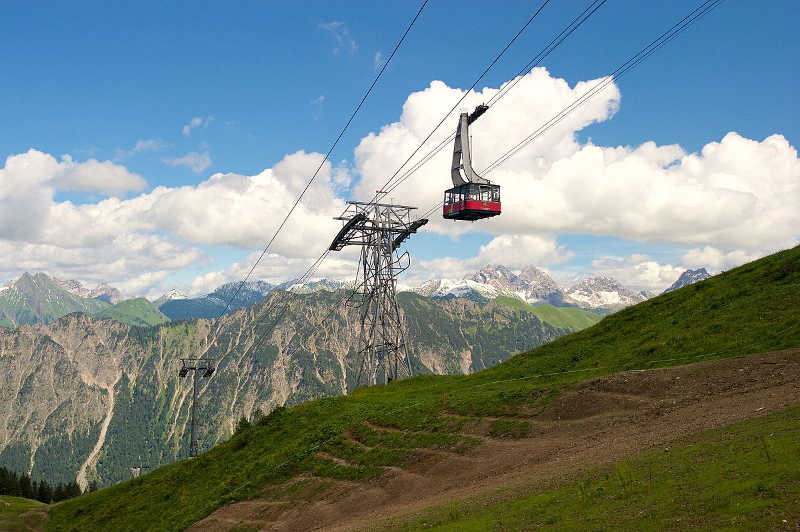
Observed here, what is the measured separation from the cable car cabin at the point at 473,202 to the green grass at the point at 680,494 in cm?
3233

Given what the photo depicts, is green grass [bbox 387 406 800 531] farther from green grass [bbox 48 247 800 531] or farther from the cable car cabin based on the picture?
the cable car cabin

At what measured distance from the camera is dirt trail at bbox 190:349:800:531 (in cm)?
2598

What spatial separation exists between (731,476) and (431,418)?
24.8m

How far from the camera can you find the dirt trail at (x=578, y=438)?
25984 millimetres

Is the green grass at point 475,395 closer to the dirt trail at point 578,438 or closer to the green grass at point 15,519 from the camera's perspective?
the dirt trail at point 578,438

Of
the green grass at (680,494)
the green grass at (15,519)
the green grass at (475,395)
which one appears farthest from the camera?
the green grass at (15,519)

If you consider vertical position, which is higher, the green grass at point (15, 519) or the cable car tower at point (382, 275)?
the cable car tower at point (382, 275)

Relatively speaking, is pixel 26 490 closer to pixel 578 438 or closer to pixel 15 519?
pixel 15 519

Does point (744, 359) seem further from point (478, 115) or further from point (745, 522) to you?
point (478, 115)

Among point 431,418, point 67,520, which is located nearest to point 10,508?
point 67,520

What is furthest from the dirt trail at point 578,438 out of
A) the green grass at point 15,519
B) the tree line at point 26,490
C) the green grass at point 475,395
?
the tree line at point 26,490

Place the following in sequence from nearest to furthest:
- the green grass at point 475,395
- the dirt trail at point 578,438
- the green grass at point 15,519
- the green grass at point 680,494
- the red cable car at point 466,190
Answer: the green grass at point 680,494 → the dirt trail at point 578,438 → the green grass at point 475,395 → the red cable car at point 466,190 → the green grass at point 15,519

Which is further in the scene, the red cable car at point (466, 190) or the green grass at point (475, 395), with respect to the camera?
the red cable car at point (466, 190)

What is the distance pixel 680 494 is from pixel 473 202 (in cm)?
3771
